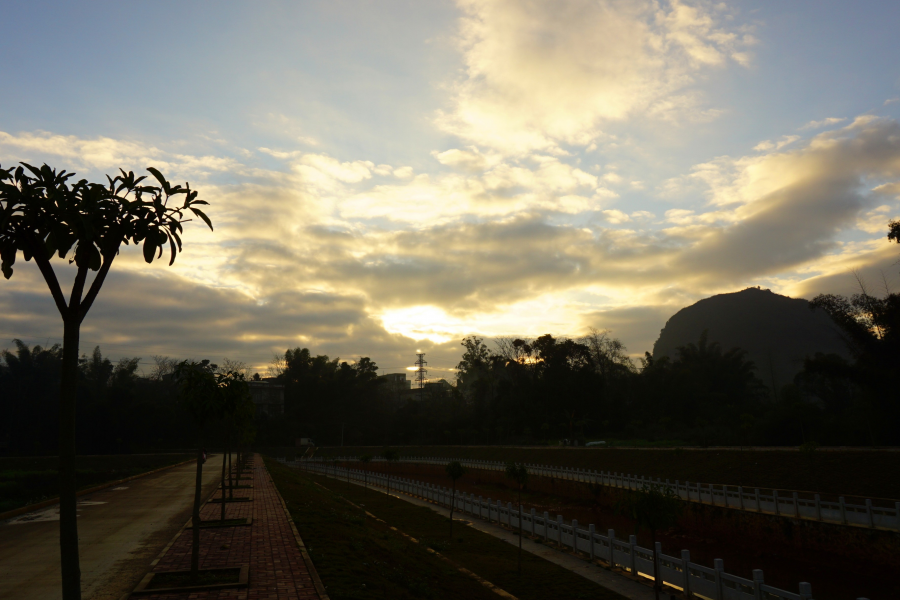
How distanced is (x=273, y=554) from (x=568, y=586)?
8862 millimetres

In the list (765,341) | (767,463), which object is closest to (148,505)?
(767,463)

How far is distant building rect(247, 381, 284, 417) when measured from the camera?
116750mm

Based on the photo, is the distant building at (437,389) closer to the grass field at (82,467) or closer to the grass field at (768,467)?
the grass field at (82,467)

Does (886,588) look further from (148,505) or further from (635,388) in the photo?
(635,388)

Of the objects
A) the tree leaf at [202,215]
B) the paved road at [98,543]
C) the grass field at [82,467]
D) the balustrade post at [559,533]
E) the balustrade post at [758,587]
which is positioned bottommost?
the grass field at [82,467]

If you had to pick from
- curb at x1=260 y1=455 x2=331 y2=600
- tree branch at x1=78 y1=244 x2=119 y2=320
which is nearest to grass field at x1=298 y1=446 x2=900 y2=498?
curb at x1=260 y1=455 x2=331 y2=600

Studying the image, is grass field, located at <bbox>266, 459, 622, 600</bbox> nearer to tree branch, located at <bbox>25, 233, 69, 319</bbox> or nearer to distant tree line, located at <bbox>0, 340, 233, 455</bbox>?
tree branch, located at <bbox>25, 233, 69, 319</bbox>

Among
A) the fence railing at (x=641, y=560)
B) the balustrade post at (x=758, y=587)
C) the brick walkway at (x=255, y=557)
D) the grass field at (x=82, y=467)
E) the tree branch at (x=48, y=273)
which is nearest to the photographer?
the tree branch at (x=48, y=273)

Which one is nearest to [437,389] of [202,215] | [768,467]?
[768,467]

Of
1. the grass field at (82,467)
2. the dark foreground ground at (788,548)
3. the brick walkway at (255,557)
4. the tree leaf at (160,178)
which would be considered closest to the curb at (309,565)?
the brick walkway at (255,557)

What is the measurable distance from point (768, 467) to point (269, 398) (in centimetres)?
11031

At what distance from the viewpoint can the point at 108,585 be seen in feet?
35.6

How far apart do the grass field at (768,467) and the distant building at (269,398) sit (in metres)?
83.6

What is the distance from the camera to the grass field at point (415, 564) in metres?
11.7
